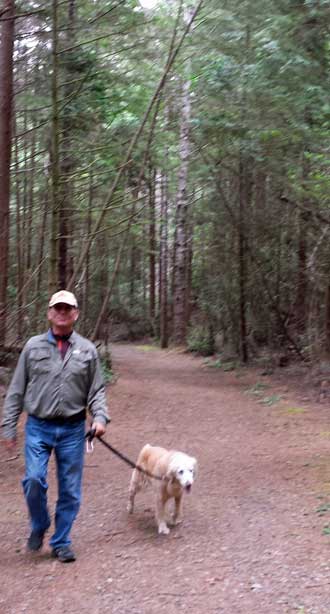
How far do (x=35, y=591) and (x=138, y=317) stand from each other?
28.1m

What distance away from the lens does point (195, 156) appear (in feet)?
61.9

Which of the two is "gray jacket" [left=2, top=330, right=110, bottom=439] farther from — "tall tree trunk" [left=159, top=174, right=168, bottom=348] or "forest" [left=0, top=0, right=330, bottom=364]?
"tall tree trunk" [left=159, top=174, right=168, bottom=348]

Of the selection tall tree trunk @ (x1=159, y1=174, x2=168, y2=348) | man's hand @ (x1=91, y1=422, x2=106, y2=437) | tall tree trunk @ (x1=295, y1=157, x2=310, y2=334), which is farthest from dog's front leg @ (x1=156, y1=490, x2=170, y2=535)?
tall tree trunk @ (x1=159, y1=174, x2=168, y2=348)

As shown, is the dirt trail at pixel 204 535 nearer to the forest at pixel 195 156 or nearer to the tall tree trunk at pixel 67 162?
the forest at pixel 195 156

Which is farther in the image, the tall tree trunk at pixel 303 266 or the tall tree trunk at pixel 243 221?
the tall tree trunk at pixel 243 221

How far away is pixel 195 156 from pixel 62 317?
14.8 meters

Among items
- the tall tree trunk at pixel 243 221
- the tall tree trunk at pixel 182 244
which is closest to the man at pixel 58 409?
the tall tree trunk at pixel 243 221

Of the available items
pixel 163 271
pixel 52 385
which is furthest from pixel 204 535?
pixel 163 271

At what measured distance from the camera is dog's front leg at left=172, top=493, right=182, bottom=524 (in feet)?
18.8

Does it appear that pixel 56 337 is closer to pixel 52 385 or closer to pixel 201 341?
pixel 52 385

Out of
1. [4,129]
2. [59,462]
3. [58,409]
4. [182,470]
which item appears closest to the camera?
[58,409]

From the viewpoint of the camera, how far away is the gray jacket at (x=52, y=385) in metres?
4.79

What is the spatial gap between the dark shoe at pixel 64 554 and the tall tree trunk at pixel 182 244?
668 inches

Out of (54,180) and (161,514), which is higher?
(54,180)
